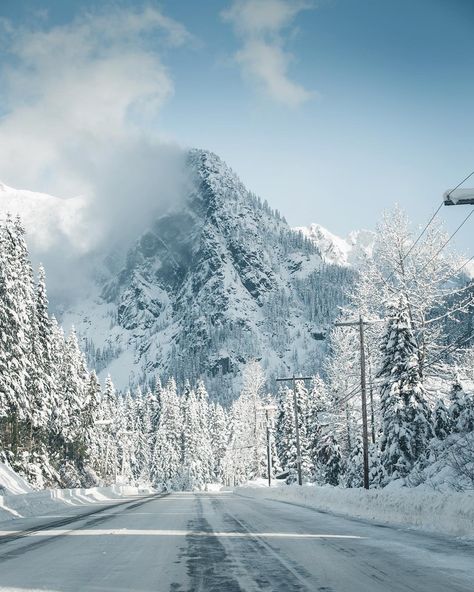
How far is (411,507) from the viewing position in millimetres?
16078

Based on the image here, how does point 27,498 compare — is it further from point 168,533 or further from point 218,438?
point 218,438

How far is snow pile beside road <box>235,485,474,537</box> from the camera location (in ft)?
42.8

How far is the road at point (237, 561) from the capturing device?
23.0ft

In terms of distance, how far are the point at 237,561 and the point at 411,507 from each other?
8818mm

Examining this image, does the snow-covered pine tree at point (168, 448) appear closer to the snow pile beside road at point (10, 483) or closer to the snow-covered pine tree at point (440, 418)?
the snow pile beside road at point (10, 483)

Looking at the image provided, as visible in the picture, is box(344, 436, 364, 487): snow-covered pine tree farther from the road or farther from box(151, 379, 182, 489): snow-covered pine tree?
box(151, 379, 182, 489): snow-covered pine tree

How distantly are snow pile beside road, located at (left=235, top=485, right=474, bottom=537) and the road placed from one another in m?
0.90

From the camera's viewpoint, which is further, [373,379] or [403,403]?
[373,379]

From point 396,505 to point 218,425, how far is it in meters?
125

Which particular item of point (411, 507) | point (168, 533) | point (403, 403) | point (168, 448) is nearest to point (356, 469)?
point (403, 403)

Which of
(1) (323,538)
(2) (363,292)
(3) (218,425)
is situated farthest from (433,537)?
(3) (218,425)

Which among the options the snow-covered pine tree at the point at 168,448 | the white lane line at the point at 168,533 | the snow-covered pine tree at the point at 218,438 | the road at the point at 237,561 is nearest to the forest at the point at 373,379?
the white lane line at the point at 168,533

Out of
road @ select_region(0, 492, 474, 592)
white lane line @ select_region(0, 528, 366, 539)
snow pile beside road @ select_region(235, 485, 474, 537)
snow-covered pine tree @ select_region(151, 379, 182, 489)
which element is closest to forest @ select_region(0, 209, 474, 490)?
snow pile beside road @ select_region(235, 485, 474, 537)

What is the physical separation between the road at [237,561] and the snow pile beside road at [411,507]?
0.90 m
